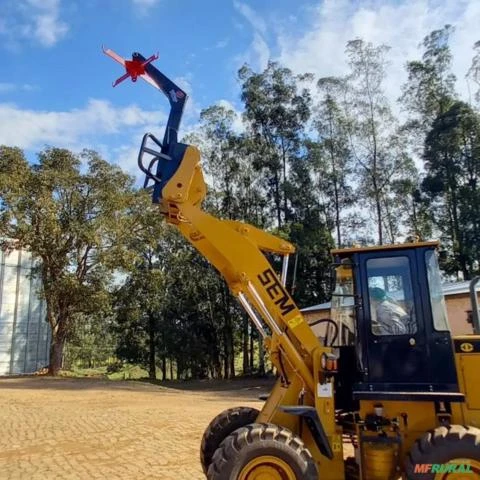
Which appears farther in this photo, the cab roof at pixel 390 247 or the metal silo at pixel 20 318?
the metal silo at pixel 20 318

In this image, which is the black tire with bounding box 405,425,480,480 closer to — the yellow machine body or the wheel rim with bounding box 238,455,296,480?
the yellow machine body

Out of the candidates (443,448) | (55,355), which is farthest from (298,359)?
(55,355)

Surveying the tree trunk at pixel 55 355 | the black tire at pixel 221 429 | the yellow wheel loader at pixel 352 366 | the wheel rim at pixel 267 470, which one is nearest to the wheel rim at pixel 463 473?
the yellow wheel loader at pixel 352 366

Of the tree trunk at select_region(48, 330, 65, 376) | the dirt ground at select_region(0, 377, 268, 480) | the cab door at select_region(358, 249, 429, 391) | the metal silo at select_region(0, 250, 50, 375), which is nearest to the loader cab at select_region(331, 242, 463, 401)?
A: the cab door at select_region(358, 249, 429, 391)

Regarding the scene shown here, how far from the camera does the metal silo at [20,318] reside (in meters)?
32.4

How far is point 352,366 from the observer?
5.49 meters

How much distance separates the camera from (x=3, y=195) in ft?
79.8

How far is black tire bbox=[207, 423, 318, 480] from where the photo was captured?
4551mm

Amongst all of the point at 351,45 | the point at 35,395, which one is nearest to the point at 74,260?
the point at 35,395

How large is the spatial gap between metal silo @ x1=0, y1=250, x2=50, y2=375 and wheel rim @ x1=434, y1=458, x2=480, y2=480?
30668 mm

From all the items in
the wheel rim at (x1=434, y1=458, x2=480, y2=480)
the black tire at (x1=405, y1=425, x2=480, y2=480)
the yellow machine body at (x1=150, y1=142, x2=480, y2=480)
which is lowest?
the wheel rim at (x1=434, y1=458, x2=480, y2=480)

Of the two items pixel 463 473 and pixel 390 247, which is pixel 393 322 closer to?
pixel 390 247

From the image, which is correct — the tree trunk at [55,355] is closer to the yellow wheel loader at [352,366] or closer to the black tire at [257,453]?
the yellow wheel loader at [352,366]

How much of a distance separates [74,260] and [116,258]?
2.15m
